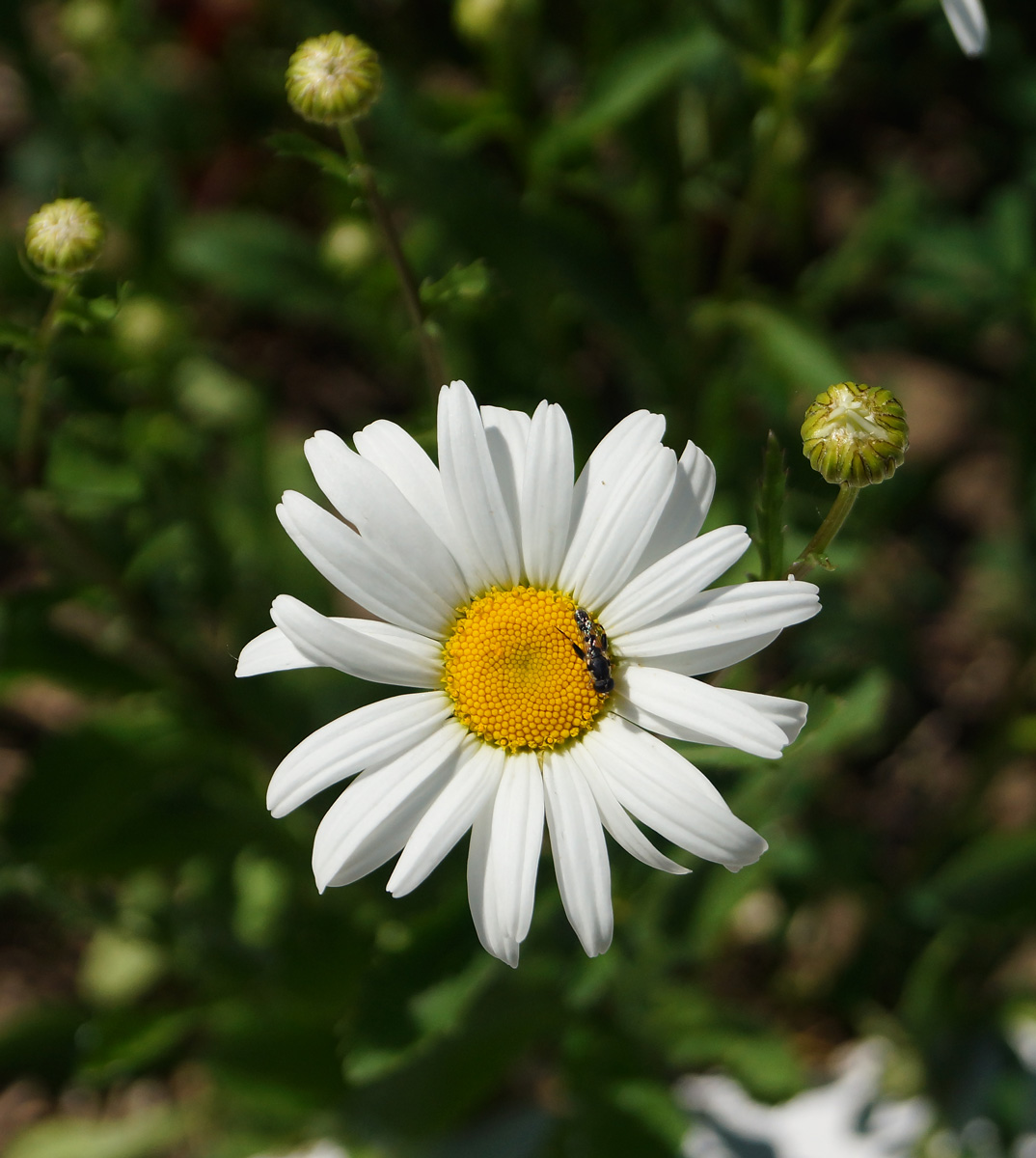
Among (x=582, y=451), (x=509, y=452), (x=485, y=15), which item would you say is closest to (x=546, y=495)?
(x=509, y=452)

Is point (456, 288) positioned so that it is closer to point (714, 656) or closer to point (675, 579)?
point (675, 579)

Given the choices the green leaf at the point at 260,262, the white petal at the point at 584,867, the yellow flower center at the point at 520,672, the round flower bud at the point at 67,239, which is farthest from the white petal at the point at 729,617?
the green leaf at the point at 260,262

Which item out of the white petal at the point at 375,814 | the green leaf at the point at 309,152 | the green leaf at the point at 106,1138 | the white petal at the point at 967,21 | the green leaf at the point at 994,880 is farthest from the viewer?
the green leaf at the point at 106,1138

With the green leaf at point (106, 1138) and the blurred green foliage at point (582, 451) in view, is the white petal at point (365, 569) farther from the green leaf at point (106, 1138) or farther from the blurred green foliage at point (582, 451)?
the green leaf at point (106, 1138)

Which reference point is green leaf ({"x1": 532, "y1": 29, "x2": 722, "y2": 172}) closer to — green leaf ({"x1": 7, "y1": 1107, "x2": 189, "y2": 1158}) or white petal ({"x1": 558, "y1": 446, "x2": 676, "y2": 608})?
white petal ({"x1": 558, "y1": 446, "x2": 676, "y2": 608})

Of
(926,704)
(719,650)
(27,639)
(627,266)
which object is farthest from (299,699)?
(926,704)

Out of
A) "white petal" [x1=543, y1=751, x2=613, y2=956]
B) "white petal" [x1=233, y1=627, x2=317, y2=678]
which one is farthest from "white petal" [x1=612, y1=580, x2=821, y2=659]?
"white petal" [x1=233, y1=627, x2=317, y2=678]
